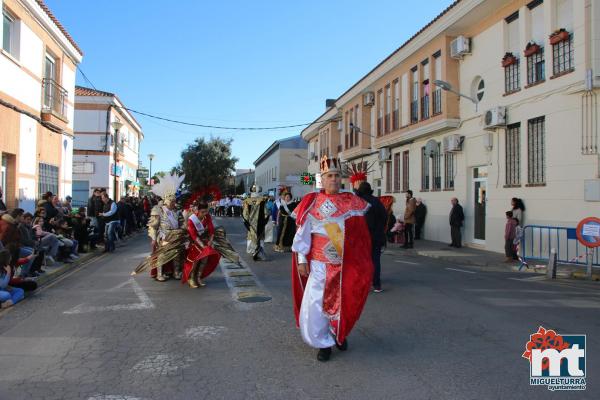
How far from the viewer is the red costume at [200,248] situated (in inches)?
345

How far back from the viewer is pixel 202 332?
573 centimetres

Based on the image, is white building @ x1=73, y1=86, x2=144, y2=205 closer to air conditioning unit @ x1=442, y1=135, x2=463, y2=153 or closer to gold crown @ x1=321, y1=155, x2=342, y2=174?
air conditioning unit @ x1=442, y1=135, x2=463, y2=153

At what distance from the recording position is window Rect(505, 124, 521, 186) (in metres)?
14.5

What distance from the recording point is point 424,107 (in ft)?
65.5

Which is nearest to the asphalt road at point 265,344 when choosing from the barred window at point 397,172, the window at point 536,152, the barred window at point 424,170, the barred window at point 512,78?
the window at point 536,152

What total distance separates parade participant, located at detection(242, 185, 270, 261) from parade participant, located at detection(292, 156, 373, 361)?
7.94 metres

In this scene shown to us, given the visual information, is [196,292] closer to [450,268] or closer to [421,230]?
[450,268]

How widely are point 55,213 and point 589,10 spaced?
13.4 meters

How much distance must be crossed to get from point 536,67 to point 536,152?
7.66 feet

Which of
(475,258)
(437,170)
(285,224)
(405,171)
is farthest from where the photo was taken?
(405,171)

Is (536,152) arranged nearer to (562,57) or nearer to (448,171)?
(562,57)

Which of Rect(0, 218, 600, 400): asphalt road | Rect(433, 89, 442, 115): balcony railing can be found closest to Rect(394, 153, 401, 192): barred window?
Rect(433, 89, 442, 115): balcony railing

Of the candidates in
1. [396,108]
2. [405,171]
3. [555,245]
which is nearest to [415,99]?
[396,108]

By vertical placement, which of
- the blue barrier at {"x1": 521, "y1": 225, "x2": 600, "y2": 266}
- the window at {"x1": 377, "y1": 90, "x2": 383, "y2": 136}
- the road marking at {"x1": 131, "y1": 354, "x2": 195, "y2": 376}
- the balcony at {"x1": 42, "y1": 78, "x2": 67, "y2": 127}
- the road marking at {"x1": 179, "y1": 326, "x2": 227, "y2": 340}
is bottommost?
the road marking at {"x1": 131, "y1": 354, "x2": 195, "y2": 376}
